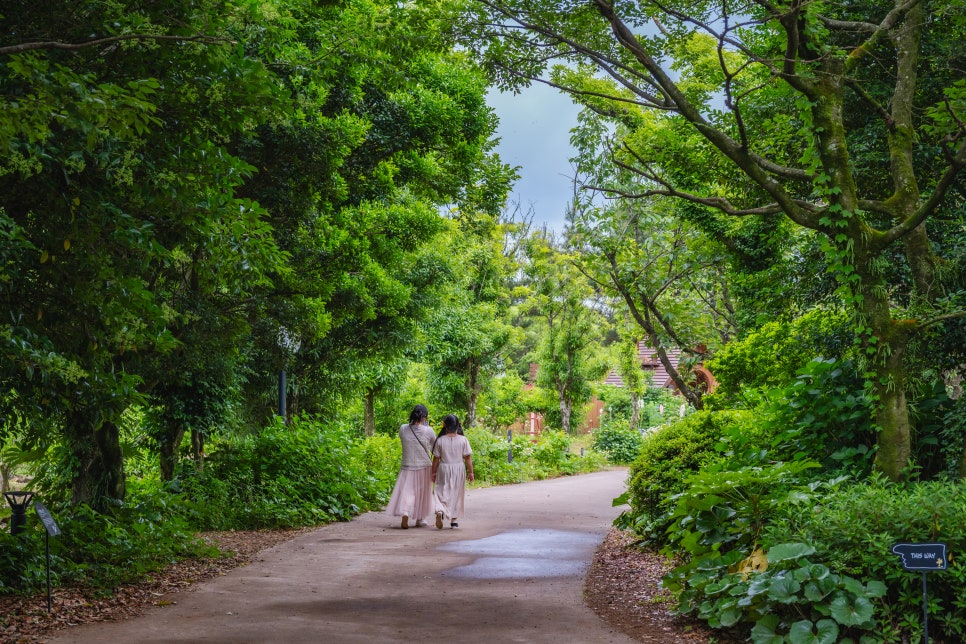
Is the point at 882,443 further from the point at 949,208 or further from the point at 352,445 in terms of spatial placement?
the point at 352,445

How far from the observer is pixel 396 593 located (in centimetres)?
794

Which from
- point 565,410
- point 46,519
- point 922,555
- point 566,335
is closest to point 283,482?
point 46,519

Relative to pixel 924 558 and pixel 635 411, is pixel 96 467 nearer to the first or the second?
pixel 924 558

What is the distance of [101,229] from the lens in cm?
676

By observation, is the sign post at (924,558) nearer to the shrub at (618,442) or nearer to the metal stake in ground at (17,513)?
the metal stake in ground at (17,513)

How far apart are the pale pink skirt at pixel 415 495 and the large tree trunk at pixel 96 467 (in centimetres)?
429

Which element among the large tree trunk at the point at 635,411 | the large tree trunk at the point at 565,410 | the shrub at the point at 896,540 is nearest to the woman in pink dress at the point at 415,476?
the shrub at the point at 896,540

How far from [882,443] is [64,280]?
6.67 metres

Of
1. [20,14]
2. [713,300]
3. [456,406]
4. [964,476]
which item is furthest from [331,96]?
[456,406]

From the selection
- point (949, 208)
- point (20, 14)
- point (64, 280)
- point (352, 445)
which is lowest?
point (352, 445)

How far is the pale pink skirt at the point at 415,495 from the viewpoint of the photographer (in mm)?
13102

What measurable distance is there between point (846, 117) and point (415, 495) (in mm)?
7749

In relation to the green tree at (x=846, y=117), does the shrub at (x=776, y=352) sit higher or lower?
lower

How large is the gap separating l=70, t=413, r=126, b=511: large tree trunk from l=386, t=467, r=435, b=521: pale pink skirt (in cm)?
429
